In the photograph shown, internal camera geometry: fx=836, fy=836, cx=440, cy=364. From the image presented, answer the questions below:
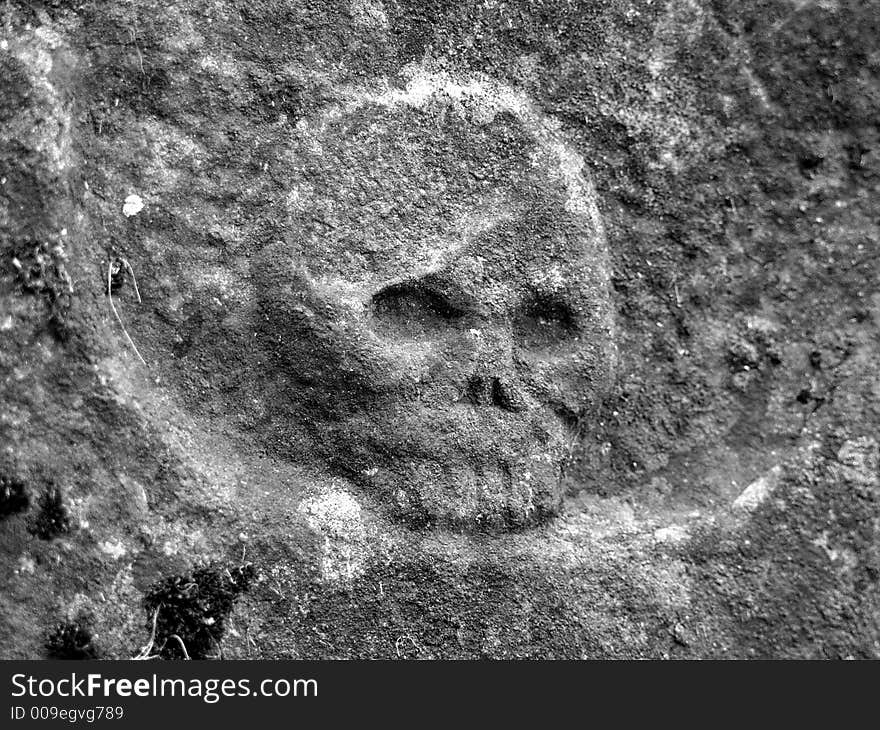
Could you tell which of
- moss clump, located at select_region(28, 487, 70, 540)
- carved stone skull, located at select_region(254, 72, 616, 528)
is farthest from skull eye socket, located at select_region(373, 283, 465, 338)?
moss clump, located at select_region(28, 487, 70, 540)

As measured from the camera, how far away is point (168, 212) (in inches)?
80.5

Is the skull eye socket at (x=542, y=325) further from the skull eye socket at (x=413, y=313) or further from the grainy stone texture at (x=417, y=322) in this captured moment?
the skull eye socket at (x=413, y=313)

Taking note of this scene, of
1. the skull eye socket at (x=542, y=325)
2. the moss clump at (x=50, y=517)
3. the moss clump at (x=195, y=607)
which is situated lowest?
the moss clump at (x=195, y=607)

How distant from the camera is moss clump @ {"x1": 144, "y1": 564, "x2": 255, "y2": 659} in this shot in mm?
2004

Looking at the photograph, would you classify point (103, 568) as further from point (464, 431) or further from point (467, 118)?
point (467, 118)

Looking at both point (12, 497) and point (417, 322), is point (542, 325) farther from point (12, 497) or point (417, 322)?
point (12, 497)

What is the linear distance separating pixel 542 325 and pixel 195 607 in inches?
42.9

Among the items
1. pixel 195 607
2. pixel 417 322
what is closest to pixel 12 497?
pixel 195 607

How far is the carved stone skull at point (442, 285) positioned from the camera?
6.68 ft

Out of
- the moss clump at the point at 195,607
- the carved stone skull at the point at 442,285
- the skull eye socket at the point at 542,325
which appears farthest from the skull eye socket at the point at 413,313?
the moss clump at the point at 195,607

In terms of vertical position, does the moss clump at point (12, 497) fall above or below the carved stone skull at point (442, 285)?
below

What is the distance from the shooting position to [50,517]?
6.56 feet

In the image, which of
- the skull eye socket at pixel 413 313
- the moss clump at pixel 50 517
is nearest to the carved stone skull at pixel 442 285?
the skull eye socket at pixel 413 313

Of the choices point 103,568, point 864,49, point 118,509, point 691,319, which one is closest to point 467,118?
point 691,319
